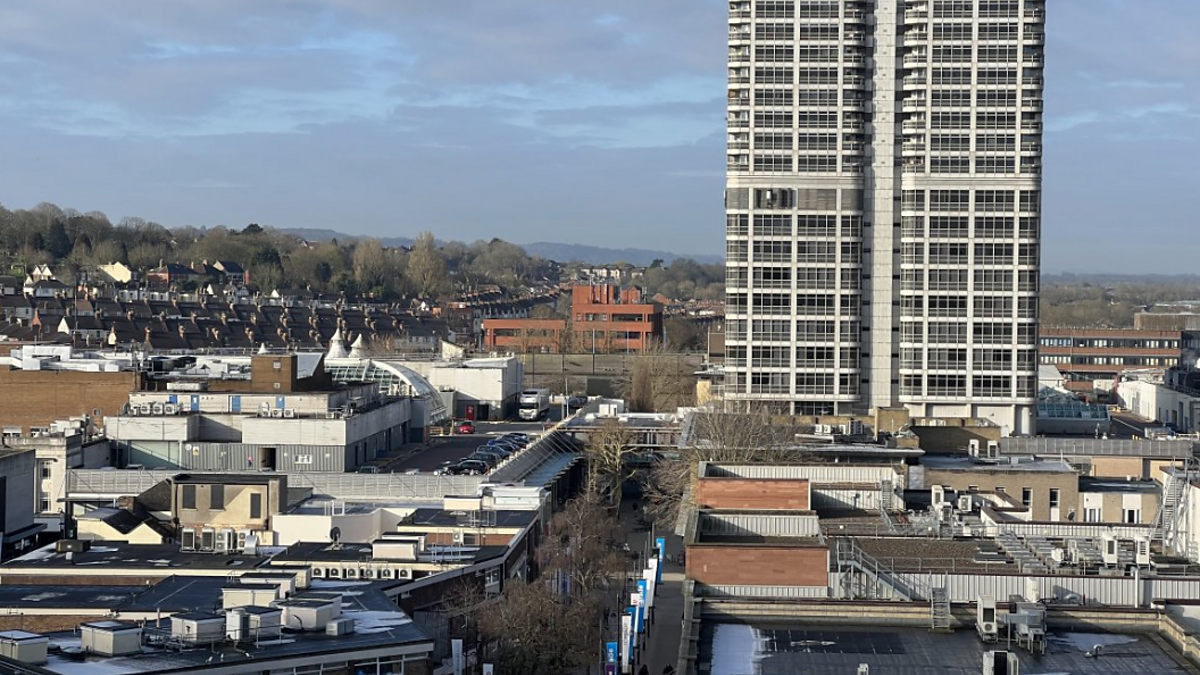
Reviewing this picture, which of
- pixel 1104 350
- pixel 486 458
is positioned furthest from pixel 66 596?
pixel 1104 350

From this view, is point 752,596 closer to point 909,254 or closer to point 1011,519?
point 1011,519

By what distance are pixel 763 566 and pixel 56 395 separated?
54878mm

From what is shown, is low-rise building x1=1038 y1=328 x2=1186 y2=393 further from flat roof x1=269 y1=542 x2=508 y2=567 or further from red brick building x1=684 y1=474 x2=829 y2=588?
flat roof x1=269 y1=542 x2=508 y2=567

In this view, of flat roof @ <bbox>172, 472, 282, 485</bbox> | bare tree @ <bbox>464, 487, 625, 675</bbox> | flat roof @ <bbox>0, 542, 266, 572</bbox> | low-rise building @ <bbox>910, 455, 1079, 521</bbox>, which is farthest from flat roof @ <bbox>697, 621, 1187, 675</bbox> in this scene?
flat roof @ <bbox>172, 472, 282, 485</bbox>

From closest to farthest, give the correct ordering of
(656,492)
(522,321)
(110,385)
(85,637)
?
(85,637) → (656,492) → (110,385) → (522,321)

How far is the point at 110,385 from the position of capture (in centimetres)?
8112

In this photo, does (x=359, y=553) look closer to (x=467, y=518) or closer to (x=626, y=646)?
(x=467, y=518)

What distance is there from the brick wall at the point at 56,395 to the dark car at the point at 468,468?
18303 mm

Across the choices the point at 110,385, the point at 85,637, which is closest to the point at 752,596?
the point at 85,637

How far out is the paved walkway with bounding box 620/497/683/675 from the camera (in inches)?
1870

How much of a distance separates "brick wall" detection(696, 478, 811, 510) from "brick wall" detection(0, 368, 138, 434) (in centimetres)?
4224

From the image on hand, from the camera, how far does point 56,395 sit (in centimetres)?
8194

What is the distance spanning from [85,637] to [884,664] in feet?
43.1

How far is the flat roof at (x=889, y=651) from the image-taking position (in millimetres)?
27125
